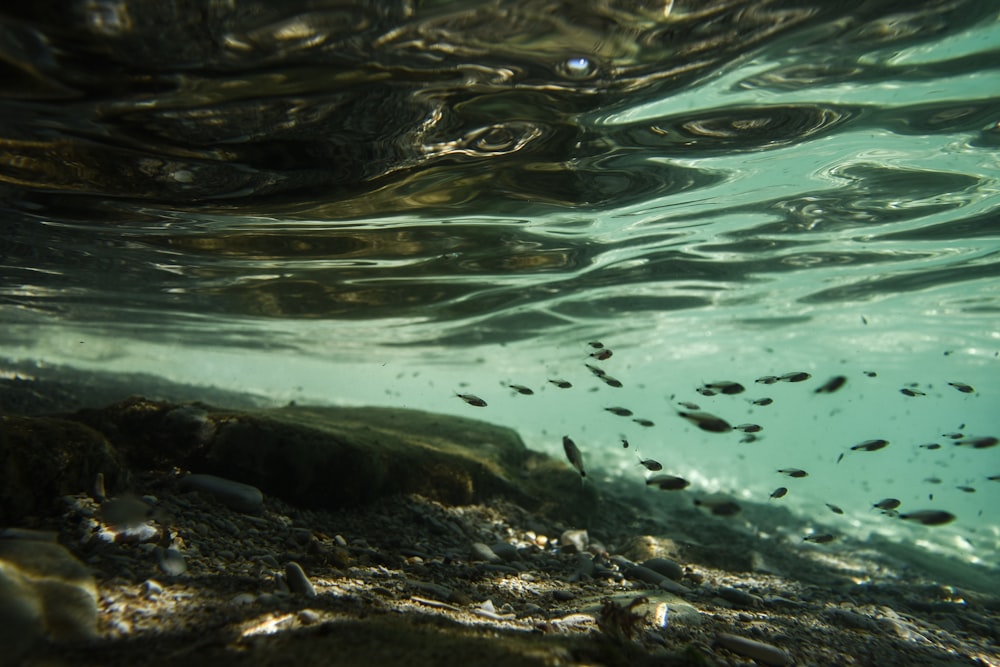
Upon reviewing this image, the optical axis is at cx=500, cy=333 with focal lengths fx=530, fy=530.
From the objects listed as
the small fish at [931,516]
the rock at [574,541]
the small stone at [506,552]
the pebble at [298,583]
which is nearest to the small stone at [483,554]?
the small stone at [506,552]

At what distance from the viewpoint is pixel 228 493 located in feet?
18.2

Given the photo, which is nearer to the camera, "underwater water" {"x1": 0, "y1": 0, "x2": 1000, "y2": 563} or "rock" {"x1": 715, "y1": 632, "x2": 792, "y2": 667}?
"rock" {"x1": 715, "y1": 632, "x2": 792, "y2": 667}

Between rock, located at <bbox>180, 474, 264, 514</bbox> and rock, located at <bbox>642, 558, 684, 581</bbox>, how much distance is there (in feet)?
15.5

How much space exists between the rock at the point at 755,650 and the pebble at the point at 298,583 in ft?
9.82

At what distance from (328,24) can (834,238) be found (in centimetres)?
1086

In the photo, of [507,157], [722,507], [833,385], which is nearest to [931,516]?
[833,385]

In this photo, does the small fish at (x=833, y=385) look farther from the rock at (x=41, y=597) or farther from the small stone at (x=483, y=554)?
the rock at (x=41, y=597)

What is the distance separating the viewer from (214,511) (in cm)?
530

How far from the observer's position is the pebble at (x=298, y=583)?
369 centimetres

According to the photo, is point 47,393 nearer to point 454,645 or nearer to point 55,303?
point 55,303

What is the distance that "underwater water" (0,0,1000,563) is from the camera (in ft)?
16.7

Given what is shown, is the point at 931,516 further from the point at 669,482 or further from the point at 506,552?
the point at 506,552

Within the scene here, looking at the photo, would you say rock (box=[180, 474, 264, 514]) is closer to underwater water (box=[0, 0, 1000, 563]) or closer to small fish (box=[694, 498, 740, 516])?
underwater water (box=[0, 0, 1000, 563])

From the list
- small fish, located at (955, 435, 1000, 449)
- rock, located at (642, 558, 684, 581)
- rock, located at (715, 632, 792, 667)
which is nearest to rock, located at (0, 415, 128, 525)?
rock, located at (715, 632, 792, 667)
